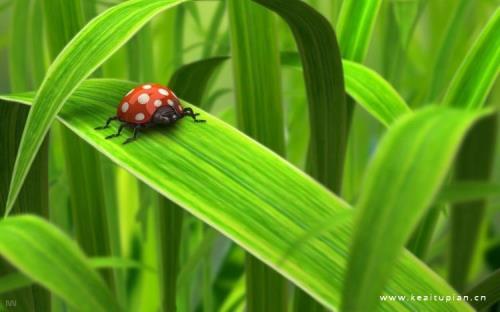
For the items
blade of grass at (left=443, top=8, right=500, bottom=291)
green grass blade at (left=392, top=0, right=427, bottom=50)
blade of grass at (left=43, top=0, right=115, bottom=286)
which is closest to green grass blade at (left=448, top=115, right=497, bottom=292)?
blade of grass at (left=443, top=8, right=500, bottom=291)

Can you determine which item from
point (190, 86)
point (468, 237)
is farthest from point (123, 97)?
point (468, 237)

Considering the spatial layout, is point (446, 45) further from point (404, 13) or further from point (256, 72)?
point (256, 72)

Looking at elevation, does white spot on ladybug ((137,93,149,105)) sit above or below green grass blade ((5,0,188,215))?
below

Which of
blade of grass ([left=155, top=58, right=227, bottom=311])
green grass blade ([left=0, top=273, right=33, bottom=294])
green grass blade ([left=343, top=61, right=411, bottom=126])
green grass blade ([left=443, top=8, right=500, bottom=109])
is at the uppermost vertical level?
green grass blade ([left=443, top=8, right=500, bottom=109])

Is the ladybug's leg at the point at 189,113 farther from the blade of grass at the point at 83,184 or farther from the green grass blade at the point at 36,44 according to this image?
the green grass blade at the point at 36,44

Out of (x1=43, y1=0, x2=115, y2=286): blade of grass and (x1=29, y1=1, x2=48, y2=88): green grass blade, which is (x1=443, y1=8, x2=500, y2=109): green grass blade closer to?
(x1=43, y1=0, x2=115, y2=286): blade of grass

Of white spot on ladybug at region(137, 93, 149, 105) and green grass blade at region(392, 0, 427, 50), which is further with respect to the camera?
green grass blade at region(392, 0, 427, 50)
